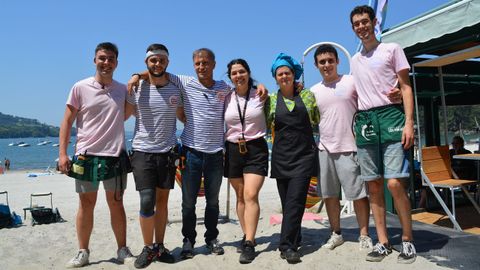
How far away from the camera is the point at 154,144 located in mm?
3748

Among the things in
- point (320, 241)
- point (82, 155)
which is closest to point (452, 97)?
point (320, 241)

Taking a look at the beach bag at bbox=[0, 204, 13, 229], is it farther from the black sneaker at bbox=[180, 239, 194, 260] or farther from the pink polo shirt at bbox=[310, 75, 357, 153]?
the pink polo shirt at bbox=[310, 75, 357, 153]

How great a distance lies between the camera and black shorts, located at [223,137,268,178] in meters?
3.83

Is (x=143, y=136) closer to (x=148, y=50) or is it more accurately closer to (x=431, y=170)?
(x=148, y=50)

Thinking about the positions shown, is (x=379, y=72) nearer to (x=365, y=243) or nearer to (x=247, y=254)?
(x=365, y=243)

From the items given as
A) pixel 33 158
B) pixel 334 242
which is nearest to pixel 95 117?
pixel 334 242

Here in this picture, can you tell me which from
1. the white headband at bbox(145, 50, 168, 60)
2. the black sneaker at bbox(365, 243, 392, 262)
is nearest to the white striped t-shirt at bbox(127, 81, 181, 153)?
the white headband at bbox(145, 50, 168, 60)

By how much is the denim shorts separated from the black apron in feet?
1.61

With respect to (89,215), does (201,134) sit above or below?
above

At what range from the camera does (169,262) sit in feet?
12.2

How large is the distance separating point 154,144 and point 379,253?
2.36m

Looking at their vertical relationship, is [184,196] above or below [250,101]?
below

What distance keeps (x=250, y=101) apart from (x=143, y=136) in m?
1.14

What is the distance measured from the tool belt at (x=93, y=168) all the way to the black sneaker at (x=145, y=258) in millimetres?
820
